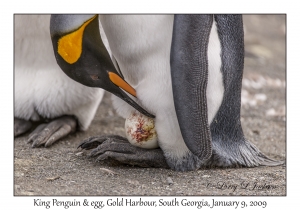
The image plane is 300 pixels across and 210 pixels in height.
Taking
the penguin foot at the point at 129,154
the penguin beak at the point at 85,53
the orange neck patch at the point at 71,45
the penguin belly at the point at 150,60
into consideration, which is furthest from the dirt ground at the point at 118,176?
the orange neck patch at the point at 71,45

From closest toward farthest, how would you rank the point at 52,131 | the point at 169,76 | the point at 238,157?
the point at 169,76 < the point at 238,157 < the point at 52,131

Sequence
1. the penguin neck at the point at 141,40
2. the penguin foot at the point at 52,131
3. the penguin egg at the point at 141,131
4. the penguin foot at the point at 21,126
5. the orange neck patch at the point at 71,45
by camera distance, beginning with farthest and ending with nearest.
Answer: the penguin foot at the point at 21,126 < the penguin foot at the point at 52,131 < the penguin egg at the point at 141,131 < the penguin neck at the point at 141,40 < the orange neck patch at the point at 71,45

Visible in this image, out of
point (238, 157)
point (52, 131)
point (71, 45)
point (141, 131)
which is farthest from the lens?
point (52, 131)

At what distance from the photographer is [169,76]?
6.18 ft

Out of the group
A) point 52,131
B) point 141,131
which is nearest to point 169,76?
point 141,131

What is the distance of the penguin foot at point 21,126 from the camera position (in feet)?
8.06

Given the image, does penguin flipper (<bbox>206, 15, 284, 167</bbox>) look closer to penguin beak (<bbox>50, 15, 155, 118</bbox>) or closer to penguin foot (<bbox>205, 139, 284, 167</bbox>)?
penguin foot (<bbox>205, 139, 284, 167</bbox>)

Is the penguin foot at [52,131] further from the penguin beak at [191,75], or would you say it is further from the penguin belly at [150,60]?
the penguin beak at [191,75]

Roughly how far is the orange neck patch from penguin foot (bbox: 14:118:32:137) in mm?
770

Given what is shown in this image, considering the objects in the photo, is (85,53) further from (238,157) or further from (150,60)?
(238,157)

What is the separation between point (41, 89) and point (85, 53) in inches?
27.2

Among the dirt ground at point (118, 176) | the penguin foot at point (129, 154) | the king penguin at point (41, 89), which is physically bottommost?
the dirt ground at point (118, 176)

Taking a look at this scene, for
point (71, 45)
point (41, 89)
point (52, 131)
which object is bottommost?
point (52, 131)
